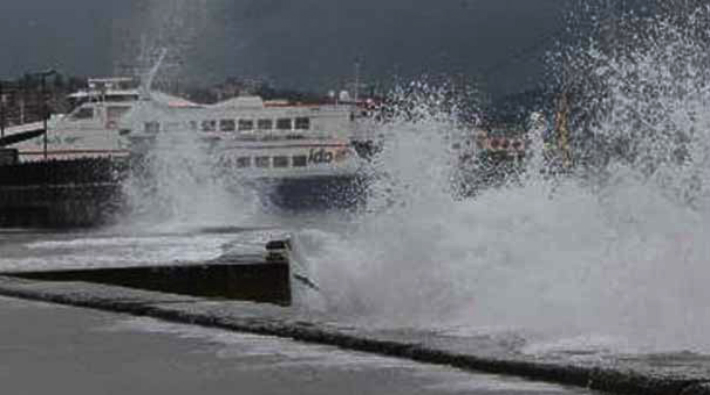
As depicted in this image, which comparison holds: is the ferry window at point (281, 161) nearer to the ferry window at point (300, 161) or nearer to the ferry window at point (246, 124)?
the ferry window at point (300, 161)

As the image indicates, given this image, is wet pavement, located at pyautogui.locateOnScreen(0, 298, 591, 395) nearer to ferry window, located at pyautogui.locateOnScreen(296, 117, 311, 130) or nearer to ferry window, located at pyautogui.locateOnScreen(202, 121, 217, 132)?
ferry window, located at pyautogui.locateOnScreen(202, 121, 217, 132)

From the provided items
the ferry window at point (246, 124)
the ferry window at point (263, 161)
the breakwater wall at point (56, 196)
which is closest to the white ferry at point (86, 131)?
the ferry window at point (246, 124)

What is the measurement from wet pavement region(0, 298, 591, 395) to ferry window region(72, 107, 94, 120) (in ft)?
242

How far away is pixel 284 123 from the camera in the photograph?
8356cm

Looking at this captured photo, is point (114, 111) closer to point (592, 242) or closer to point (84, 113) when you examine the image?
point (84, 113)

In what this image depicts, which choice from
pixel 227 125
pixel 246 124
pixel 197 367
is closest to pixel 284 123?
pixel 246 124

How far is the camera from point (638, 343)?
1018 cm

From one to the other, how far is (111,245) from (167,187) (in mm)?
24257

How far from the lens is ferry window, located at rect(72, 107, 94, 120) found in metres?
86.2

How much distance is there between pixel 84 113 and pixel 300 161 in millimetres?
14879

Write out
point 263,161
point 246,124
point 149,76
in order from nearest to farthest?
point 149,76 → point 263,161 → point 246,124

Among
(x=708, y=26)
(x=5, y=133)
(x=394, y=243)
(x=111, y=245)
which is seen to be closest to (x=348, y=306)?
(x=394, y=243)

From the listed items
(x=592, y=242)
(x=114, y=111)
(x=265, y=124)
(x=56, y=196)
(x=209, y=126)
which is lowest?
(x=592, y=242)

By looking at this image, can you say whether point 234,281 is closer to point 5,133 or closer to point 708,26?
point 708,26
